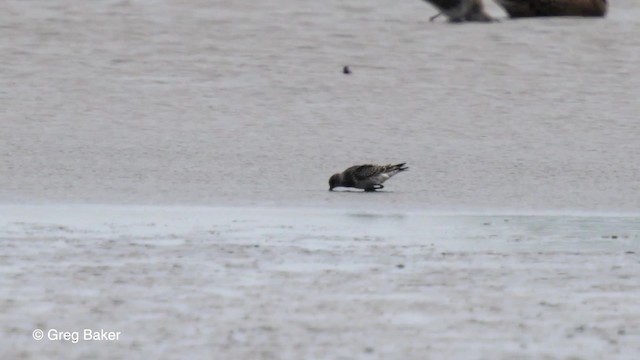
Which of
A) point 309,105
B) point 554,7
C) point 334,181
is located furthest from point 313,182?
point 554,7

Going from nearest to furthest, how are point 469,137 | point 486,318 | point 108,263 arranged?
point 486,318
point 108,263
point 469,137

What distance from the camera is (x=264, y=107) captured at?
12406 millimetres

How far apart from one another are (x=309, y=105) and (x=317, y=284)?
19.8ft

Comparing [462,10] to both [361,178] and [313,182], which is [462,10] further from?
[361,178]

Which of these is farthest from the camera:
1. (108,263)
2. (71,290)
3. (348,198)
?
(348,198)

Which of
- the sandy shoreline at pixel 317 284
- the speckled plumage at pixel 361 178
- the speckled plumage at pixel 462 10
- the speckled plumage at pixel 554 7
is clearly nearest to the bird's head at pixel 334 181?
the speckled plumage at pixel 361 178

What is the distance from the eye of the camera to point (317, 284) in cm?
646

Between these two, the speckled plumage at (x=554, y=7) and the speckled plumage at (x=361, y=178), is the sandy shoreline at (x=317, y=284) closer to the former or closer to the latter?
the speckled plumage at (x=361, y=178)

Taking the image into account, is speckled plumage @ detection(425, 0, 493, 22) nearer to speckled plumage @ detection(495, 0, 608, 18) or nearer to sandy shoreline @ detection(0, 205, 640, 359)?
speckled plumage @ detection(495, 0, 608, 18)

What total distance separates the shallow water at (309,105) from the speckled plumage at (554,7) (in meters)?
0.26

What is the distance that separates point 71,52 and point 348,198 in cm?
517

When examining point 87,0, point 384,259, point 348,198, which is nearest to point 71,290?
point 384,259

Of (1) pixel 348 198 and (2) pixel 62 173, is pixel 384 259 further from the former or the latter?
(2) pixel 62 173

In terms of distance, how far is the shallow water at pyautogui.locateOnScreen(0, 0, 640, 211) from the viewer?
9.86 m
